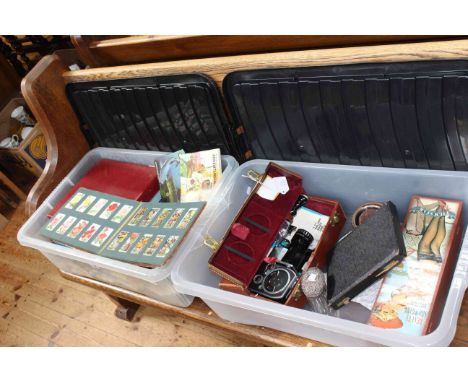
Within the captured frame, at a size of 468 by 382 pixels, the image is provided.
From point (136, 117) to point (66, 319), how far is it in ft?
3.41

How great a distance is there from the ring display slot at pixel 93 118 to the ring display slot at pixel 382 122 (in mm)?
1026

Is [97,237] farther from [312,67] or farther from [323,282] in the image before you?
[312,67]

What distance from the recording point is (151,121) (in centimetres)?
155

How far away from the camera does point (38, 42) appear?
3.50m

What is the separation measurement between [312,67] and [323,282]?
561 mm

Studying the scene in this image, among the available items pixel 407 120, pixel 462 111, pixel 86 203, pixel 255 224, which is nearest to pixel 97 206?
pixel 86 203

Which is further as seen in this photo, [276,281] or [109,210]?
[109,210]

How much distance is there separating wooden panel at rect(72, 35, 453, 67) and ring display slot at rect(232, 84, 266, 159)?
0.11 metres

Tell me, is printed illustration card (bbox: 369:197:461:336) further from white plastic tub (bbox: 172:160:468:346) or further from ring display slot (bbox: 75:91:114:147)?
ring display slot (bbox: 75:91:114:147)

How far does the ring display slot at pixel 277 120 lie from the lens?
1231mm

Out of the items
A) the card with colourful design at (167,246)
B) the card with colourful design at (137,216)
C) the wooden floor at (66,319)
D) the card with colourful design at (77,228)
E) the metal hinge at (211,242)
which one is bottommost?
the wooden floor at (66,319)

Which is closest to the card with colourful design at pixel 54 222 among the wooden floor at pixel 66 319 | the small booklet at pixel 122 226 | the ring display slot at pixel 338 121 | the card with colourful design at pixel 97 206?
the small booklet at pixel 122 226

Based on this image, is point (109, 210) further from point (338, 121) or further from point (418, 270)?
point (418, 270)

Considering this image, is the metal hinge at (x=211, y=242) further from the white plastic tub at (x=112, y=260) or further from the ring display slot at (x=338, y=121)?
the ring display slot at (x=338, y=121)
